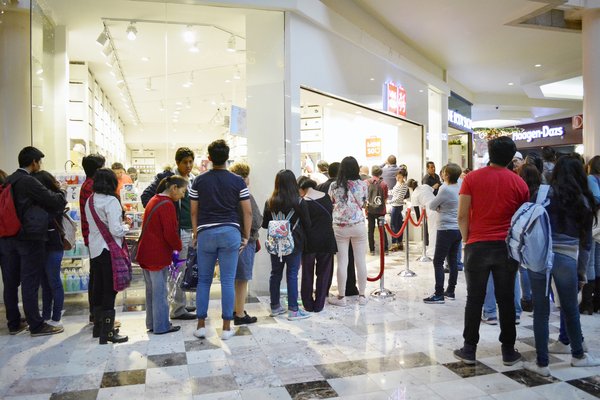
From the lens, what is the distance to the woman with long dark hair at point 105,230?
3.73 m

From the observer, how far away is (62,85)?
641 cm

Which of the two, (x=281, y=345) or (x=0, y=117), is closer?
(x=281, y=345)

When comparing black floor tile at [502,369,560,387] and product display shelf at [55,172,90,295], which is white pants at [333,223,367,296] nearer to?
black floor tile at [502,369,560,387]

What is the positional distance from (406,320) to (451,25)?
232 inches

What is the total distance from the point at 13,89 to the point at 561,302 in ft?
18.2

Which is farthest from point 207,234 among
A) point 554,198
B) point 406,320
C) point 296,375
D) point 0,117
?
point 0,117

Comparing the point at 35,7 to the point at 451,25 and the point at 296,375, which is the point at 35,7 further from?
the point at 451,25

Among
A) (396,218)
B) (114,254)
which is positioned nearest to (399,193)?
(396,218)

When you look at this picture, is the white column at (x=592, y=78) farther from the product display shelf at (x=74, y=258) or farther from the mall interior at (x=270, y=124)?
the product display shelf at (x=74, y=258)

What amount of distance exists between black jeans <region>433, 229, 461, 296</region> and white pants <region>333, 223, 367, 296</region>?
74 centimetres

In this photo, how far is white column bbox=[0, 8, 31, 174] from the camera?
16.9 ft

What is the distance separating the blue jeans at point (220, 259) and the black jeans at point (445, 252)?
2159 mm

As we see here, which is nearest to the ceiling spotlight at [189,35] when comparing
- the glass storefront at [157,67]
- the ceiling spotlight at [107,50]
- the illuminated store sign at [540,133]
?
the glass storefront at [157,67]

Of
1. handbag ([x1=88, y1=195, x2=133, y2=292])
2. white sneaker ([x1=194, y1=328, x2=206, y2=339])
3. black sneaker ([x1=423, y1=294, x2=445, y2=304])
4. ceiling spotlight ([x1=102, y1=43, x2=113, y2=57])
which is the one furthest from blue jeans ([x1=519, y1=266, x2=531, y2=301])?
ceiling spotlight ([x1=102, y1=43, x2=113, y2=57])
